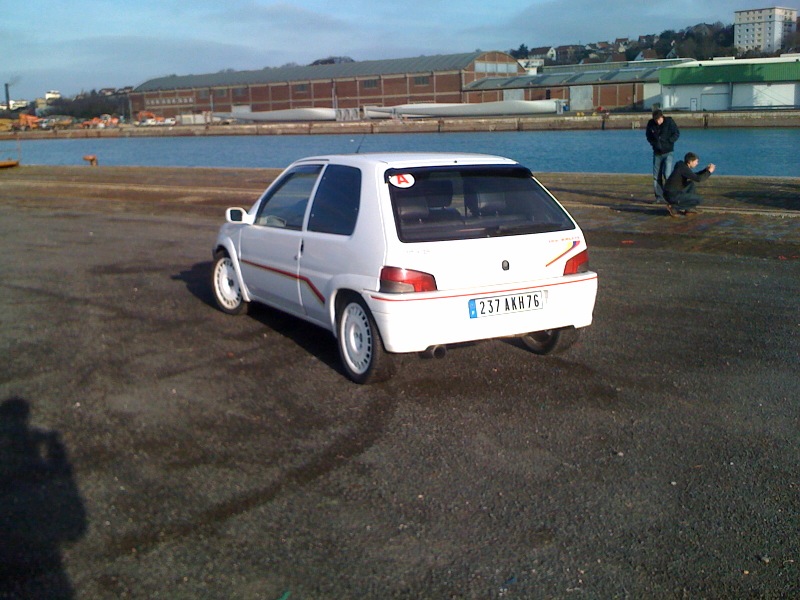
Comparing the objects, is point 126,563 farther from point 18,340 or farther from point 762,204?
point 762,204

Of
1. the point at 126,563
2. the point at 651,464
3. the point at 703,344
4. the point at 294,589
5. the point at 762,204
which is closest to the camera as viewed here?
the point at 294,589

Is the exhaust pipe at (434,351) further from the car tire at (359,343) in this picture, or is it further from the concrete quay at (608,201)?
the concrete quay at (608,201)

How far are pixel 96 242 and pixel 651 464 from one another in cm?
1156

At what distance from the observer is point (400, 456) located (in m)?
5.14

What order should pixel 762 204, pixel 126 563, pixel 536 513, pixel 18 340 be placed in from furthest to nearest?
pixel 762 204
pixel 18 340
pixel 536 513
pixel 126 563

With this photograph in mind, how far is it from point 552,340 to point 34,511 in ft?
13.4

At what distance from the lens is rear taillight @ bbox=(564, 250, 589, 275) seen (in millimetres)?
6480

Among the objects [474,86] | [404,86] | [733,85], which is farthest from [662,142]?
[404,86]

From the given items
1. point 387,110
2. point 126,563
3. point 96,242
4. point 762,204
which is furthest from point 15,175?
point 387,110

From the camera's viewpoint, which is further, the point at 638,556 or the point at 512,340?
the point at 512,340

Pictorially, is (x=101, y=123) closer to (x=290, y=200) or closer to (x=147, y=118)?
(x=147, y=118)

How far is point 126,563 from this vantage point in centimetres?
396

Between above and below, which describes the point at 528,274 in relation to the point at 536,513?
above

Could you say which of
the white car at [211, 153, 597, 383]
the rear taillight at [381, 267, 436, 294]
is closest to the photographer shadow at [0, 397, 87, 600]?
the white car at [211, 153, 597, 383]
